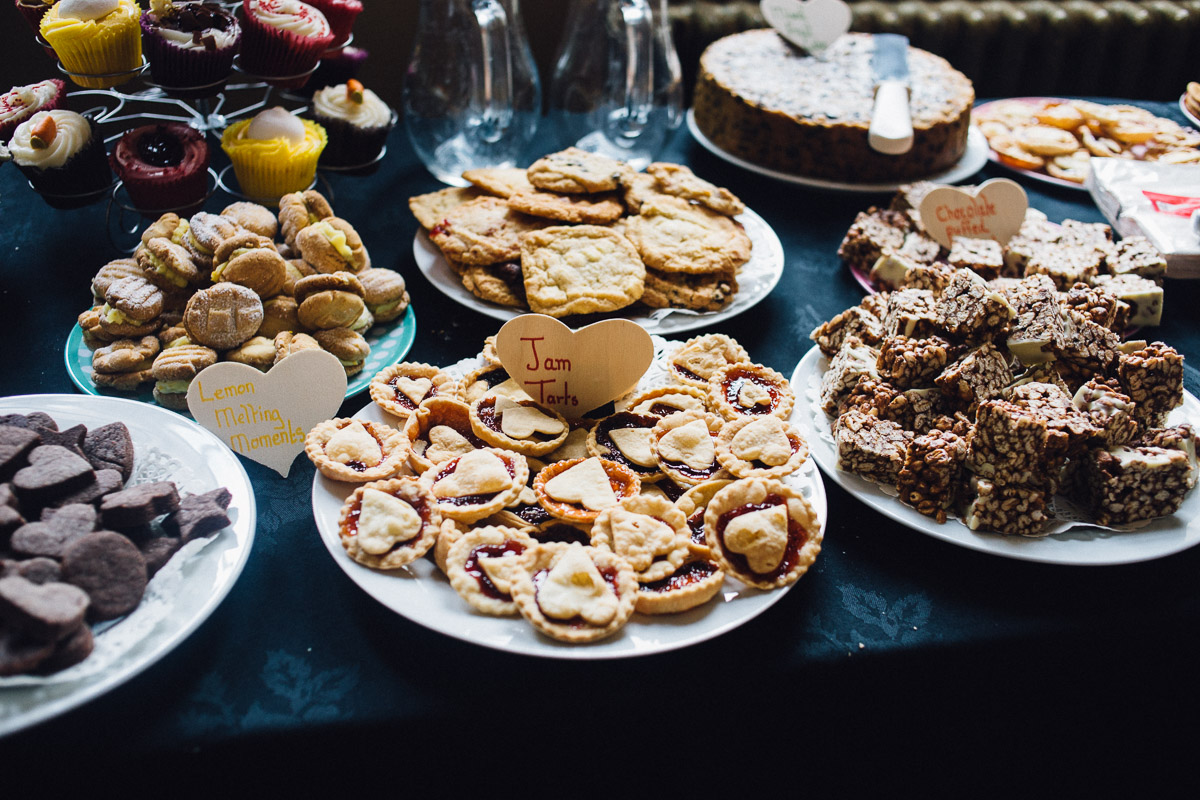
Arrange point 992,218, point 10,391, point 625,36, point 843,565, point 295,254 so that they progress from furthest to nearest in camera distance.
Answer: point 625,36, point 992,218, point 295,254, point 10,391, point 843,565

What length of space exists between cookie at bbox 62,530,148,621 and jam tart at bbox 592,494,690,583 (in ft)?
2.20

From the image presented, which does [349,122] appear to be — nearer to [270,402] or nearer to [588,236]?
[588,236]

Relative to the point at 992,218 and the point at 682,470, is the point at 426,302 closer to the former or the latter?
the point at 682,470

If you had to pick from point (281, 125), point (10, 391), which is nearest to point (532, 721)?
point (10, 391)

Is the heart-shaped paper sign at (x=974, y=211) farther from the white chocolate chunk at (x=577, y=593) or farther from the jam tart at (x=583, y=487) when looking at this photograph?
the white chocolate chunk at (x=577, y=593)

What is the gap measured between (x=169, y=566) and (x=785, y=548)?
95cm

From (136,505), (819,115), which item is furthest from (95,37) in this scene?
(819,115)

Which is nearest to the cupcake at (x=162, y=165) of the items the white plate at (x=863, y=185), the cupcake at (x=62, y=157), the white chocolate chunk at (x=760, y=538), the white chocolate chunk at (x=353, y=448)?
the cupcake at (x=62, y=157)

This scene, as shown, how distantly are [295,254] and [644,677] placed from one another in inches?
48.6

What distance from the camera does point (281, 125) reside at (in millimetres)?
2049

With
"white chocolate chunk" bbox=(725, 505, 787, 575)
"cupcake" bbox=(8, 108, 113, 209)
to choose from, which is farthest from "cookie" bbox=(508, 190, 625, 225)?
"white chocolate chunk" bbox=(725, 505, 787, 575)

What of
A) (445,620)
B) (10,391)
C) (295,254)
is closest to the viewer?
(445,620)

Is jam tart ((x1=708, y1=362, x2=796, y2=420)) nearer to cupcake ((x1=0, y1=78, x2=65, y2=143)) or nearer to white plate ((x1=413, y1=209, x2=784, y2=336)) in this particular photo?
white plate ((x1=413, y1=209, x2=784, y2=336))

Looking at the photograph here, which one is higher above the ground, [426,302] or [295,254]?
[295,254]
